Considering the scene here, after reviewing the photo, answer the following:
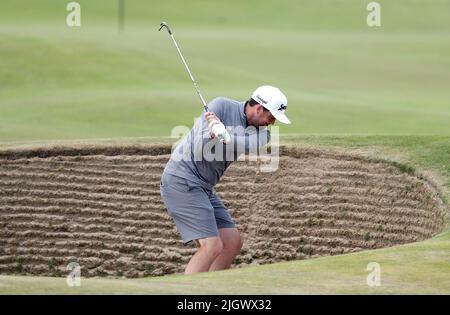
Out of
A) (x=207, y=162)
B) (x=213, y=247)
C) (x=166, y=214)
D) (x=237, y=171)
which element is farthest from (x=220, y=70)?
(x=213, y=247)

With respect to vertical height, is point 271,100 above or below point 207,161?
above

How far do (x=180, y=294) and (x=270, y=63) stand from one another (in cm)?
3029

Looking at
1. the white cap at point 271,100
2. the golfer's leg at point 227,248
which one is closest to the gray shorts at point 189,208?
the golfer's leg at point 227,248

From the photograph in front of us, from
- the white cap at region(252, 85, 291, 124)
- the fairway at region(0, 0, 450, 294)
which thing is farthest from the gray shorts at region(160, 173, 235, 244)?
the white cap at region(252, 85, 291, 124)

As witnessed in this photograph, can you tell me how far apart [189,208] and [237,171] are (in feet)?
14.4

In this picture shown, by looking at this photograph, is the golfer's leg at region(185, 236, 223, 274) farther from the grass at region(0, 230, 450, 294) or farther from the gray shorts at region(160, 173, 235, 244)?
the grass at region(0, 230, 450, 294)

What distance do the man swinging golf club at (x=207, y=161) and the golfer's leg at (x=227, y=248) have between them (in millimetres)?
301

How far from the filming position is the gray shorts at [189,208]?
464 inches

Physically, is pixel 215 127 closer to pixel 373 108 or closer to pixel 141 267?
pixel 141 267

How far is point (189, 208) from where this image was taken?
11797 millimetres

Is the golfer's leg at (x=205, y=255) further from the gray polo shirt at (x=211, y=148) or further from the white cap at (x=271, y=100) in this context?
the white cap at (x=271, y=100)

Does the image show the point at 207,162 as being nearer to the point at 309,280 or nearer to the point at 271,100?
the point at 271,100

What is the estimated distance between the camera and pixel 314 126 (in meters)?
23.8

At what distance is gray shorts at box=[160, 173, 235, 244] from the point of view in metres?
11.8
